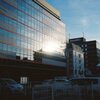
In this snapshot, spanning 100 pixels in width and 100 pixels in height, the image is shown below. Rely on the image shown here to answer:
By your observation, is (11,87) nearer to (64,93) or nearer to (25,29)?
(64,93)

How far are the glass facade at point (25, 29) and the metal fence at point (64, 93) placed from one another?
3316cm

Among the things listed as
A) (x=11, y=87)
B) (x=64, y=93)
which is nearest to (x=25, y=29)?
(x=11, y=87)

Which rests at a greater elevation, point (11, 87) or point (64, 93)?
point (64, 93)

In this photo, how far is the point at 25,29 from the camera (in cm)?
5431

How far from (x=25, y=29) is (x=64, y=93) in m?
42.9

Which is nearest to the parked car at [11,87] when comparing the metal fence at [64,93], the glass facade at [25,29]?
the metal fence at [64,93]

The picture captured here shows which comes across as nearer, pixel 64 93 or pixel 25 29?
pixel 64 93

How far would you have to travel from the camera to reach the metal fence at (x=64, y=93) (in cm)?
1111

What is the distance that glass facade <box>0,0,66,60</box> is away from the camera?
4735 cm

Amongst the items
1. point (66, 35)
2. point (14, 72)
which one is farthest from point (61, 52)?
point (14, 72)

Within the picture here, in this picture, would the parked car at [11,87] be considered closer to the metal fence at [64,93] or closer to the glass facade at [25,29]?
the metal fence at [64,93]

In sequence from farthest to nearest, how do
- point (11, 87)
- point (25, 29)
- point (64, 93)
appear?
point (25, 29) < point (11, 87) < point (64, 93)

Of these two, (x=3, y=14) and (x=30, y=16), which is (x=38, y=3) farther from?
(x=3, y=14)

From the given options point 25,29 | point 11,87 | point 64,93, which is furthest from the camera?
point 25,29
